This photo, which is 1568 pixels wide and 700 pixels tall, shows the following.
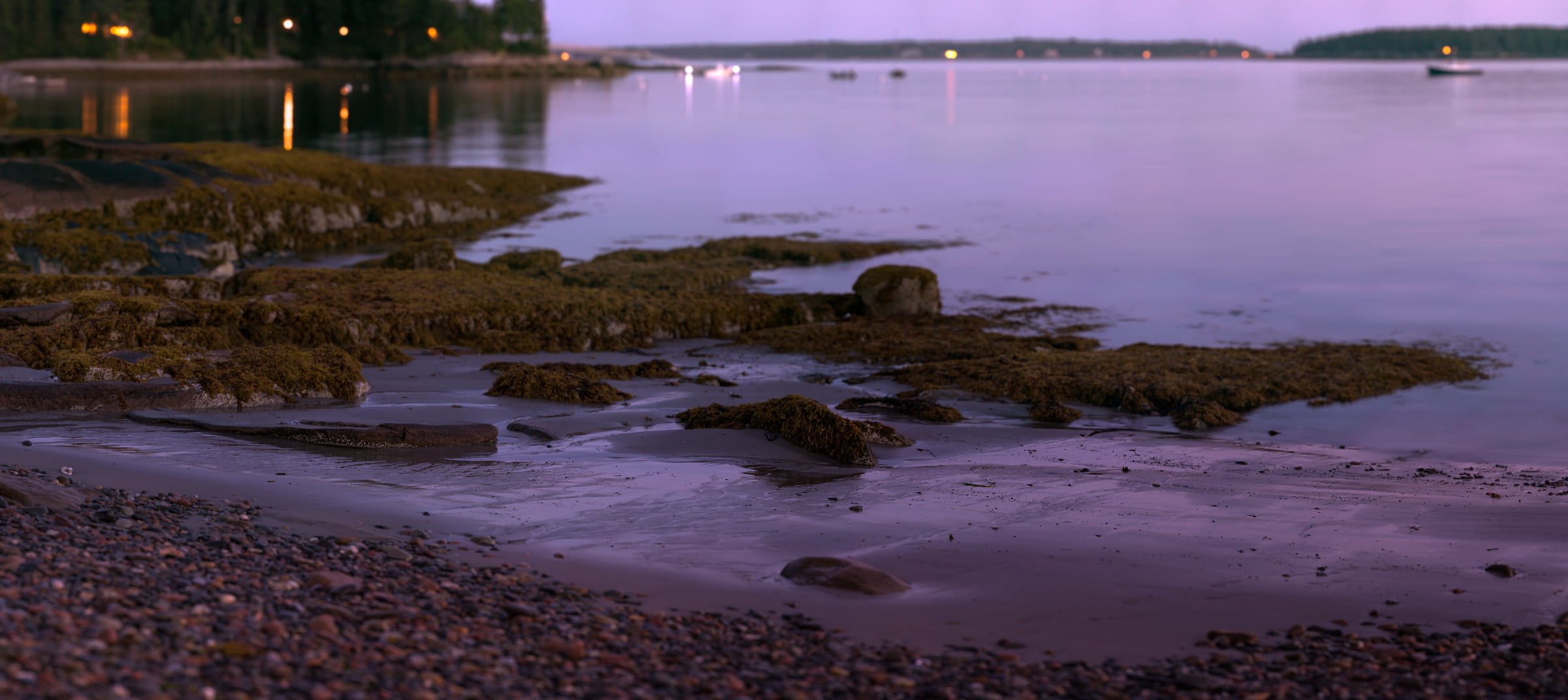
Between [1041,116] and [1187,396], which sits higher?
[1041,116]

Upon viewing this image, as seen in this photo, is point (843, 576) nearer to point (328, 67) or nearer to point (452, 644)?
point (452, 644)

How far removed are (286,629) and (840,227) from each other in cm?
2573

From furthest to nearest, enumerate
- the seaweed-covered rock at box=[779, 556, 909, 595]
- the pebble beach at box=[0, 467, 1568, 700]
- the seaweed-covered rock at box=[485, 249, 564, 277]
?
the seaweed-covered rock at box=[485, 249, 564, 277], the seaweed-covered rock at box=[779, 556, 909, 595], the pebble beach at box=[0, 467, 1568, 700]

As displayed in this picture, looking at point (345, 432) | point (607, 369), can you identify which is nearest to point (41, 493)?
point (345, 432)

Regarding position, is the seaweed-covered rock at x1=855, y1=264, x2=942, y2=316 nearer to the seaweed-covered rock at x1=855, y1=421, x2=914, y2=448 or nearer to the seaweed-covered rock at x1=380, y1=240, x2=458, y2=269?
the seaweed-covered rock at x1=855, y1=421, x2=914, y2=448

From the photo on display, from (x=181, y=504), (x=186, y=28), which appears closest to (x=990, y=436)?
(x=181, y=504)

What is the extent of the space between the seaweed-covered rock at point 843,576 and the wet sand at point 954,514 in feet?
0.37

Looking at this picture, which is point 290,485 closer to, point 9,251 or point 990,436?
point 990,436

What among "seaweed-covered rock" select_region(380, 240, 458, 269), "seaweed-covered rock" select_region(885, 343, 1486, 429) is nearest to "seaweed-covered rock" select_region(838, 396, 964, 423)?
"seaweed-covered rock" select_region(885, 343, 1486, 429)

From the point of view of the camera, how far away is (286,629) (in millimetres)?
5926

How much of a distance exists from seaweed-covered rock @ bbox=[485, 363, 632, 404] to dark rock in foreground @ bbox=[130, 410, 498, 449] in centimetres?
190

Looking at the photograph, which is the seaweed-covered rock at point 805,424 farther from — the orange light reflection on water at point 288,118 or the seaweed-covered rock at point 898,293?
the orange light reflection on water at point 288,118

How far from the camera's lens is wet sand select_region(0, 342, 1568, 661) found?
25.1ft

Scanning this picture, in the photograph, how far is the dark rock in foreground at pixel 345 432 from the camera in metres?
10.7
